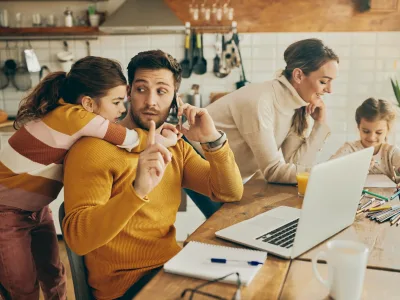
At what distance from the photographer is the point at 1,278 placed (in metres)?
1.72

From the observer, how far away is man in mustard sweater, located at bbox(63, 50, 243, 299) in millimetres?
1252

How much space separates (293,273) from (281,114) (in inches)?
45.0

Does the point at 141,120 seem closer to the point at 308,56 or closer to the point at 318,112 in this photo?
the point at 308,56

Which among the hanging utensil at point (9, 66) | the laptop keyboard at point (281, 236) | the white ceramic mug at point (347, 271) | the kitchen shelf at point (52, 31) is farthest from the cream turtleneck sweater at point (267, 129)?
the hanging utensil at point (9, 66)

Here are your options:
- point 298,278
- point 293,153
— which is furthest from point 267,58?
point 298,278

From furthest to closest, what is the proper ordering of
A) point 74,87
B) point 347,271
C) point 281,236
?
point 74,87 → point 281,236 → point 347,271

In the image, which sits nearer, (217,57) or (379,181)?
(379,181)

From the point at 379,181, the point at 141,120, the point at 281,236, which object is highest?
the point at 141,120

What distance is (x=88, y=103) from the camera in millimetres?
1578

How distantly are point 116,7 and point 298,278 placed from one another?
3043 millimetres

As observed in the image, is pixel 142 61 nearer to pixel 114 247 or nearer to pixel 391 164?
pixel 114 247

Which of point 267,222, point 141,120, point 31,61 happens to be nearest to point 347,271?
point 267,222

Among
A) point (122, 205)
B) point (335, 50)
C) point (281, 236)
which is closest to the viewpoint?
point (122, 205)

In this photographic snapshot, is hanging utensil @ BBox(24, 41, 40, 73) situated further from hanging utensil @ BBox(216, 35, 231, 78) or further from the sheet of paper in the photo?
the sheet of paper
